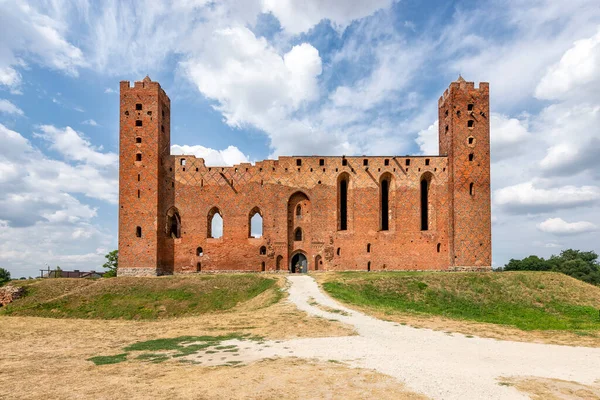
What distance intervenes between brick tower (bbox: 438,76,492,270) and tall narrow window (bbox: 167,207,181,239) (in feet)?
75.9

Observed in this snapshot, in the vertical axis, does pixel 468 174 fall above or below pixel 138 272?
above

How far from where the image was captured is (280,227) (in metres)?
34.3

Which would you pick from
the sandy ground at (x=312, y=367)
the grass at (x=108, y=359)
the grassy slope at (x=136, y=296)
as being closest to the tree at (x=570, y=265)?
the grassy slope at (x=136, y=296)

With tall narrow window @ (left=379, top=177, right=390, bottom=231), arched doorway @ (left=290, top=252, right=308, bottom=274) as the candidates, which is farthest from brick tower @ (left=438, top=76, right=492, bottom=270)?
arched doorway @ (left=290, top=252, right=308, bottom=274)

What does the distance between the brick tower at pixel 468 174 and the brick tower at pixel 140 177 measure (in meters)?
24.1

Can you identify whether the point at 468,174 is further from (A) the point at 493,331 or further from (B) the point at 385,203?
(A) the point at 493,331

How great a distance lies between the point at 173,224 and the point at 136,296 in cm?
1323

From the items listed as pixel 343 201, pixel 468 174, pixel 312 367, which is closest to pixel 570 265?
pixel 468 174

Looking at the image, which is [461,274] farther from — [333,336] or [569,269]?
[569,269]

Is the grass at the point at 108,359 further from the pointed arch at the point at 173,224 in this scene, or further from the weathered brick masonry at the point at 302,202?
the pointed arch at the point at 173,224

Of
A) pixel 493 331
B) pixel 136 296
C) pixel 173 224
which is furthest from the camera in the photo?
pixel 173 224

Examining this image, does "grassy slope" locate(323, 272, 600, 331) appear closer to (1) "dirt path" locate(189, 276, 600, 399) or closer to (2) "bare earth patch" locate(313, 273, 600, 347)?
(2) "bare earth patch" locate(313, 273, 600, 347)

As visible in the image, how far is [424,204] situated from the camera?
3531 centimetres

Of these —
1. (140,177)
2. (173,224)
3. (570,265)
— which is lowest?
(570,265)
